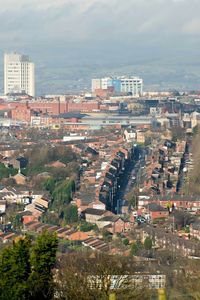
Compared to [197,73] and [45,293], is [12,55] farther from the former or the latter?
[45,293]

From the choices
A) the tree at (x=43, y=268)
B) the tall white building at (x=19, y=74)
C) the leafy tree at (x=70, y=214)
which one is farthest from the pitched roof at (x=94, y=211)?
the tall white building at (x=19, y=74)

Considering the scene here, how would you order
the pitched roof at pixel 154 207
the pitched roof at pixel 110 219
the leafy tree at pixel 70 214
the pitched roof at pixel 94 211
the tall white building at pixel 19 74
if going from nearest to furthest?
the pitched roof at pixel 110 219, the leafy tree at pixel 70 214, the pitched roof at pixel 94 211, the pitched roof at pixel 154 207, the tall white building at pixel 19 74

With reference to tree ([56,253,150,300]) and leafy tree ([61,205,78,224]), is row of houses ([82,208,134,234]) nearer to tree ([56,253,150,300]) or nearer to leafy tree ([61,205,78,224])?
leafy tree ([61,205,78,224])

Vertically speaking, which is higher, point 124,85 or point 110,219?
point 124,85

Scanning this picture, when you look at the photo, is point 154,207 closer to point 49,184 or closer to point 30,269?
point 49,184

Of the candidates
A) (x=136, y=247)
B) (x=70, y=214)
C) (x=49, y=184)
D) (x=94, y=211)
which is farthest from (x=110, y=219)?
(x=49, y=184)

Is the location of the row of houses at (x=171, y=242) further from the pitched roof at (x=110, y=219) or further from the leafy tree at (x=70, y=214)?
the leafy tree at (x=70, y=214)

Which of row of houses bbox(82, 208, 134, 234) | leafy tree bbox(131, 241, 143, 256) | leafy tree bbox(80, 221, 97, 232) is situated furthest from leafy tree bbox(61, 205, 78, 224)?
leafy tree bbox(131, 241, 143, 256)

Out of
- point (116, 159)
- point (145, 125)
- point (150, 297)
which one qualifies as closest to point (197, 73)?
point (145, 125)
